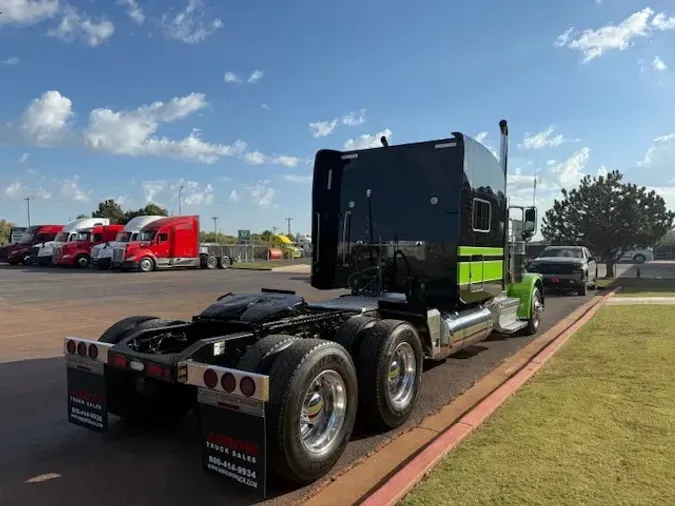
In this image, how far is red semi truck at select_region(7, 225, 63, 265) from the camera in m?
39.1

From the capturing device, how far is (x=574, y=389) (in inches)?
235

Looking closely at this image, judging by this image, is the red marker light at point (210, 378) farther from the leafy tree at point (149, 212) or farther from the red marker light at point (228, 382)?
the leafy tree at point (149, 212)

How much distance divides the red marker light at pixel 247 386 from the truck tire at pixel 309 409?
23 cm

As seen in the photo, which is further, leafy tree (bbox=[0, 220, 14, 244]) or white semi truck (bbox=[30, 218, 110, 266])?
leafy tree (bbox=[0, 220, 14, 244])

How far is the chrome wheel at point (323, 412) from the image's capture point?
399cm

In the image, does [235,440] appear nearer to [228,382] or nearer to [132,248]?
[228,382]

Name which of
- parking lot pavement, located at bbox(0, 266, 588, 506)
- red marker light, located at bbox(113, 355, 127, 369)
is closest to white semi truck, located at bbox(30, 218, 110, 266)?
parking lot pavement, located at bbox(0, 266, 588, 506)

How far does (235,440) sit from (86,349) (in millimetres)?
1699

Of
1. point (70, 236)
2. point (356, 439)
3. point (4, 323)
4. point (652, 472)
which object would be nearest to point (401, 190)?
point (356, 439)

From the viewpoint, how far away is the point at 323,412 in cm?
420

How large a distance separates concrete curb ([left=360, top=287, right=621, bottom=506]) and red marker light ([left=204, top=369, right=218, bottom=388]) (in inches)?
48.0

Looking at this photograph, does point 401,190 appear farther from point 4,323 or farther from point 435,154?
point 4,323

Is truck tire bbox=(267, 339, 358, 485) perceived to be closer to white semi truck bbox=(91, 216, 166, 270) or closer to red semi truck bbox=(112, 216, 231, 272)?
red semi truck bbox=(112, 216, 231, 272)

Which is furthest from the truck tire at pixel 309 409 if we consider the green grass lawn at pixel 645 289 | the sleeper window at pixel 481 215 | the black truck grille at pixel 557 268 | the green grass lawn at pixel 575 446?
the green grass lawn at pixel 645 289
